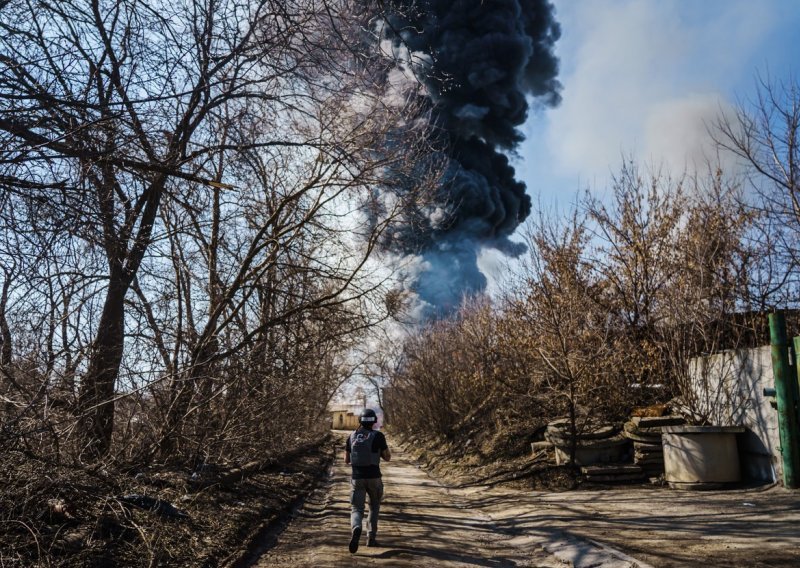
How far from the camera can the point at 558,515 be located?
978 centimetres

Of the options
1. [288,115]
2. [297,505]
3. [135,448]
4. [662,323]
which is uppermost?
[288,115]

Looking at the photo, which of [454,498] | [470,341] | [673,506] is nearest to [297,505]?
[454,498]

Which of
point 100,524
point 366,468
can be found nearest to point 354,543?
point 366,468

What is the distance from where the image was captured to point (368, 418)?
9062 millimetres

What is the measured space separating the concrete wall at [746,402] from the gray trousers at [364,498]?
6028 millimetres

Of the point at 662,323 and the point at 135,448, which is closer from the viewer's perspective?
the point at 135,448

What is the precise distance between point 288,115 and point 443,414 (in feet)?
59.9

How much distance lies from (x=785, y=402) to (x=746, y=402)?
4.53ft

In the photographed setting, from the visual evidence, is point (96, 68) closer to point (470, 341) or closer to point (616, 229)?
point (616, 229)

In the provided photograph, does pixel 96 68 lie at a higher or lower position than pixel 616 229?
lower

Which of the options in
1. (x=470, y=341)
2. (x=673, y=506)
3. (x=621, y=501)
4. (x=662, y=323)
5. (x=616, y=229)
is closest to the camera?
(x=673, y=506)

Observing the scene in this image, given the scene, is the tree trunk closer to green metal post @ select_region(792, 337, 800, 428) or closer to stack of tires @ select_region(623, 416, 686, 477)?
green metal post @ select_region(792, 337, 800, 428)

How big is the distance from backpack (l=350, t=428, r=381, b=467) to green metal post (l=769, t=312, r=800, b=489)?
5.79 metres

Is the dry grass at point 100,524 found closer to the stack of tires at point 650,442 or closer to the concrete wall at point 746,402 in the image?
the stack of tires at point 650,442
